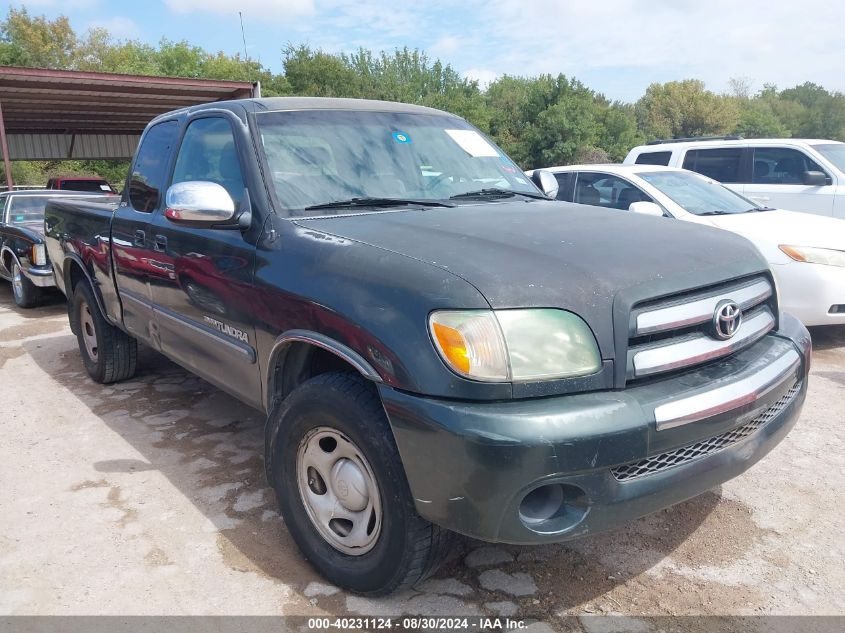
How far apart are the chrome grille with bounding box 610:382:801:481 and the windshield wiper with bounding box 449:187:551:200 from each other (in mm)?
1640

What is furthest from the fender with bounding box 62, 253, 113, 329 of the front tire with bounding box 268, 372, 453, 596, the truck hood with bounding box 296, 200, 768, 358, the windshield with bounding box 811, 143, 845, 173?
the windshield with bounding box 811, 143, 845, 173

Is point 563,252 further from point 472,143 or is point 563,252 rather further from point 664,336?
point 472,143

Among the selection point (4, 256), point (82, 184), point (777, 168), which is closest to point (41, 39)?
point (82, 184)

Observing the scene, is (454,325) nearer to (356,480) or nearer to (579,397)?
(579,397)

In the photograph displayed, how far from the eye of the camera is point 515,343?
6.86ft

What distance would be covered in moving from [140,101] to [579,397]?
1643 cm

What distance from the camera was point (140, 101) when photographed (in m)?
16.0

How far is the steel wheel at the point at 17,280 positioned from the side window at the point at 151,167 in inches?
196

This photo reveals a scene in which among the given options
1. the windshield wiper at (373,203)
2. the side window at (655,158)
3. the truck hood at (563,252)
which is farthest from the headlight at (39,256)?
the side window at (655,158)

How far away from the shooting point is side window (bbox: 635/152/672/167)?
9.66 meters

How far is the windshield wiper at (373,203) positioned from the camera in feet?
9.87

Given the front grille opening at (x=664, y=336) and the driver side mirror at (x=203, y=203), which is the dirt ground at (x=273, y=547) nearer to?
→ the front grille opening at (x=664, y=336)

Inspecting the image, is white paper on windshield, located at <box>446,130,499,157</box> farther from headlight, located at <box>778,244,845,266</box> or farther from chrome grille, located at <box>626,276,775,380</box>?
headlight, located at <box>778,244,845,266</box>

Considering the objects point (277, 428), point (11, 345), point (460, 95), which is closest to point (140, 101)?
point (11, 345)
